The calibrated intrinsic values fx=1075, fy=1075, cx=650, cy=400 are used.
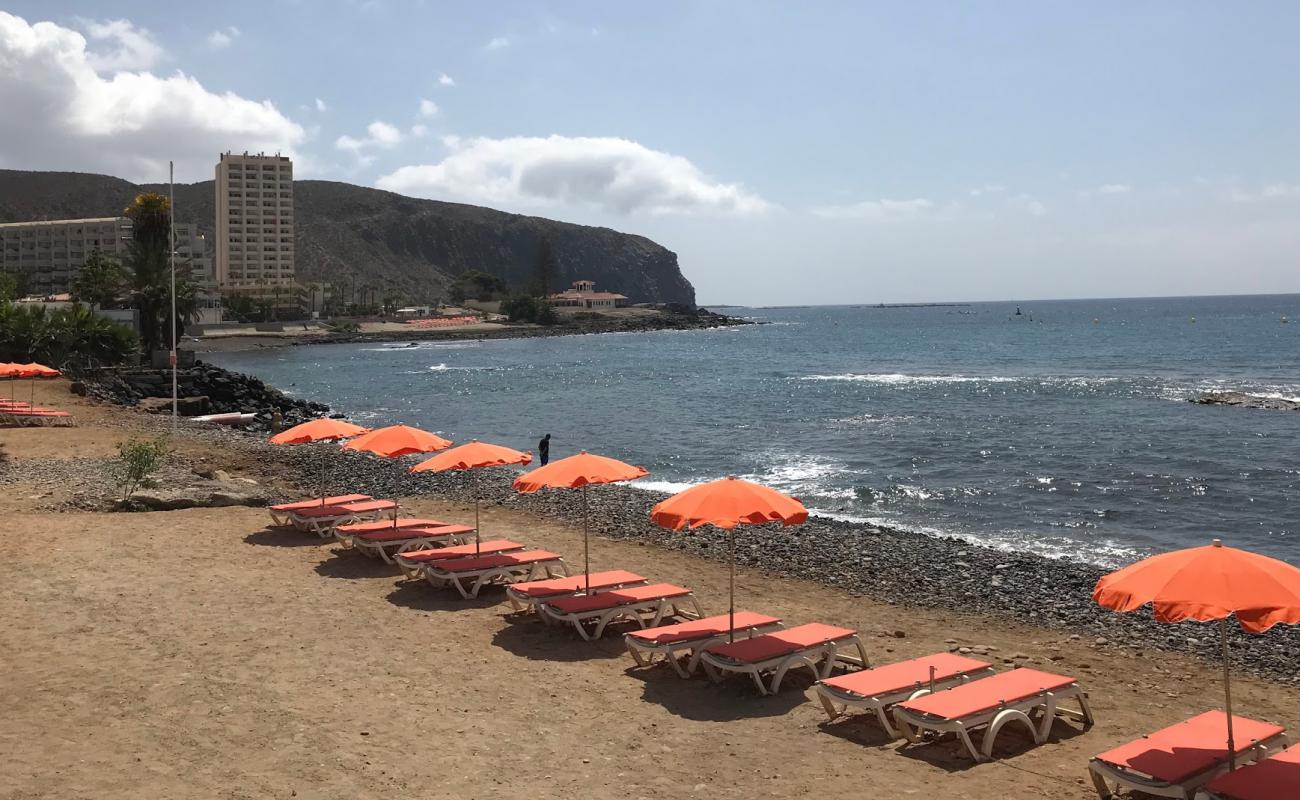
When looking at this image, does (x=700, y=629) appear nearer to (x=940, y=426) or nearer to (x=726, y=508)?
(x=726, y=508)

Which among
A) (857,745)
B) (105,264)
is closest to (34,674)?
(857,745)

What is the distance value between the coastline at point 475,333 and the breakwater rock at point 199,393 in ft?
123

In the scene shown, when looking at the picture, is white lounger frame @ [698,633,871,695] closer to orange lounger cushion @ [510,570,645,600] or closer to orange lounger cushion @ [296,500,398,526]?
orange lounger cushion @ [510,570,645,600]

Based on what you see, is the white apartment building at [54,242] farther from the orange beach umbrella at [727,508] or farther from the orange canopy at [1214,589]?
the orange canopy at [1214,589]

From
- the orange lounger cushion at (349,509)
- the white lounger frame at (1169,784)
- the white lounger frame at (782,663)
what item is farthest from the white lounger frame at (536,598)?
the white lounger frame at (1169,784)

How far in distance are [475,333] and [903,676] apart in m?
129

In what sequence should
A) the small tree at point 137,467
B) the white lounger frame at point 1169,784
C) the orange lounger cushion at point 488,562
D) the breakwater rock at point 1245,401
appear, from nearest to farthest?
the white lounger frame at point 1169,784 < the orange lounger cushion at point 488,562 < the small tree at point 137,467 < the breakwater rock at point 1245,401

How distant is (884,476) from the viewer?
26.4 metres

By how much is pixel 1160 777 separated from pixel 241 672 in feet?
22.6

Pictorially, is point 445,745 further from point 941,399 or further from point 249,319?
point 249,319

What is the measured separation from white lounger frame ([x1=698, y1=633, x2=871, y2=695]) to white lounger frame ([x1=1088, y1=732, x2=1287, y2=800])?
2.65 meters

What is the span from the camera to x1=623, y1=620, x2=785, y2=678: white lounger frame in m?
9.60

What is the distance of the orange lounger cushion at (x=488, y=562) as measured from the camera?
12359 mm

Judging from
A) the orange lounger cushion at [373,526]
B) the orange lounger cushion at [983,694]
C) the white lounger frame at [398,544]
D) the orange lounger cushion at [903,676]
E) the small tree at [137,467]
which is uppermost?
the small tree at [137,467]
